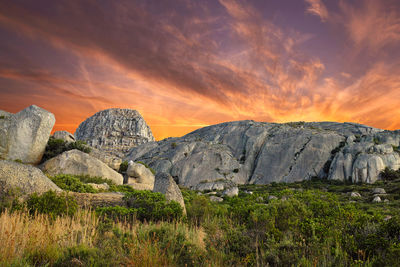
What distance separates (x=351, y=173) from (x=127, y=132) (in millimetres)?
145606

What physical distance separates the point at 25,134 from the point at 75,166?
5.64 metres

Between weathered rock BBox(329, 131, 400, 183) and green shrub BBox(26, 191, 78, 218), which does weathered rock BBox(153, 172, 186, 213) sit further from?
weathered rock BBox(329, 131, 400, 183)

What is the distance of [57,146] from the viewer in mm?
23547

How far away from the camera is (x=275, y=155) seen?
71688mm

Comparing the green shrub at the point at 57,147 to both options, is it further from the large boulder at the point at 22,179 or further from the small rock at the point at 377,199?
the small rock at the point at 377,199

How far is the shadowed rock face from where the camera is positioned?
53.7 metres

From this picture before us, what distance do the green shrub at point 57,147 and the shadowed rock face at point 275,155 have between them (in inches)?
1819

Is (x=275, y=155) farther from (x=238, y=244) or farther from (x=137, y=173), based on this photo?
(x=238, y=244)

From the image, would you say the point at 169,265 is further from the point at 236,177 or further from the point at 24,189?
the point at 236,177

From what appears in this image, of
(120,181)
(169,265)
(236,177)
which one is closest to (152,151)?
(236,177)

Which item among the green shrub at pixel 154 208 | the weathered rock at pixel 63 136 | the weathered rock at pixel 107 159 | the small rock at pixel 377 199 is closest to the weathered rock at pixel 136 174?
the weathered rock at pixel 107 159

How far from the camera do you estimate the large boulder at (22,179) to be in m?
10.4

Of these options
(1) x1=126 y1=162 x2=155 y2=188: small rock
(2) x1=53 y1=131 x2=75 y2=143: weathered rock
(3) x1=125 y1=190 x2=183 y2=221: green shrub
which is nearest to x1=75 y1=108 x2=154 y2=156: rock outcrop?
(2) x1=53 y1=131 x2=75 y2=143: weathered rock

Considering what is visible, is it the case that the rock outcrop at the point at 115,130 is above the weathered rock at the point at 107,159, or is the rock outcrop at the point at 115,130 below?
above
